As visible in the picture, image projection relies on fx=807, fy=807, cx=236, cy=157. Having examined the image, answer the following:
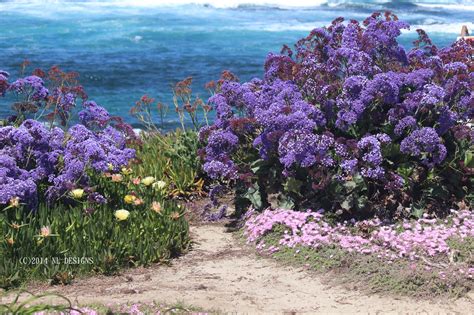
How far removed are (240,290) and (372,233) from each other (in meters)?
1.32

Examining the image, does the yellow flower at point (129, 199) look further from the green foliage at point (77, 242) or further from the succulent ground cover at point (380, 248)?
the succulent ground cover at point (380, 248)

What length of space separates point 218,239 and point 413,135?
6.13ft

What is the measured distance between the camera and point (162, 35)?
28297 millimetres

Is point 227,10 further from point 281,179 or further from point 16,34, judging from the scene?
point 281,179

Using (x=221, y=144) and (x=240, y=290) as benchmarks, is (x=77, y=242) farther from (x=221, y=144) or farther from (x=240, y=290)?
(x=221, y=144)

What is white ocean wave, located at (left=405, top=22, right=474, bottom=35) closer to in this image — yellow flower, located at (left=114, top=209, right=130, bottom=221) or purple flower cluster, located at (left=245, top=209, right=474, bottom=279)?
purple flower cluster, located at (left=245, top=209, right=474, bottom=279)

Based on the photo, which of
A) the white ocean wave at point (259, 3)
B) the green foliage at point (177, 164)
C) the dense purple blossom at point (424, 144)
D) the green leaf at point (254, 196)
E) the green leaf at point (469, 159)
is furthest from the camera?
the white ocean wave at point (259, 3)

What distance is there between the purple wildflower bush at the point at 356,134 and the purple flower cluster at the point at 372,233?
182mm

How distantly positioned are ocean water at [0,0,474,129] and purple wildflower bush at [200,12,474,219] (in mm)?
6969

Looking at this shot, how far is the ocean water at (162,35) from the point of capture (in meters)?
20.4

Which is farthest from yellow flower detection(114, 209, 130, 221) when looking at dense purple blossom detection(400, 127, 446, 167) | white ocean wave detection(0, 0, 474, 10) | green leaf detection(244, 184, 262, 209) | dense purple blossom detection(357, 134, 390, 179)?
white ocean wave detection(0, 0, 474, 10)

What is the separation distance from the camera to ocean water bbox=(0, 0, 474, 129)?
2038 cm

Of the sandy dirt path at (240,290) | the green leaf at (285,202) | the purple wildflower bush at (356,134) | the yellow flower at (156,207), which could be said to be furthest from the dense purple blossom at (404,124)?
the yellow flower at (156,207)

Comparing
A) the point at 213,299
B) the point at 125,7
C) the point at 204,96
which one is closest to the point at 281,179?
the point at 213,299
